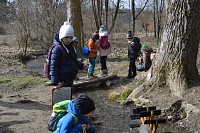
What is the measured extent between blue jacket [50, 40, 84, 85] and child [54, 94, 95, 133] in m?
1.93

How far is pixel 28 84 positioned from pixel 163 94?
16.6 feet

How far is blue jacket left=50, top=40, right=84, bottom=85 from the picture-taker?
591cm

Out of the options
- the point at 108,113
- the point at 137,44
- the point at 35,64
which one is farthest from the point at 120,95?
the point at 35,64

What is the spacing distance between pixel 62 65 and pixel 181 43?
2.96 m

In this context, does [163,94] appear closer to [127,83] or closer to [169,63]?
[169,63]

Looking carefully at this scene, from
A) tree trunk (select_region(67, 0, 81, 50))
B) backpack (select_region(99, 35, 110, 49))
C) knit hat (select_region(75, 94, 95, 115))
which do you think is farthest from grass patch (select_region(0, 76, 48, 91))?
knit hat (select_region(75, 94, 95, 115))

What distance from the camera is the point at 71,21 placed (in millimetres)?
14719

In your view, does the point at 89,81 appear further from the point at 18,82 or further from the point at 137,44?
the point at 18,82

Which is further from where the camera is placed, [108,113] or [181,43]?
[108,113]

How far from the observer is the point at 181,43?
759 cm

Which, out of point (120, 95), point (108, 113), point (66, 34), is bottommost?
point (108, 113)

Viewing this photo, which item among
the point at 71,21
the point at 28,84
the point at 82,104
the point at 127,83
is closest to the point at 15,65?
the point at 71,21

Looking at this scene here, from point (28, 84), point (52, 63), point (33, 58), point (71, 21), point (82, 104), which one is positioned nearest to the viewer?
point (82, 104)

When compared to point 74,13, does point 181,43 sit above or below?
below
